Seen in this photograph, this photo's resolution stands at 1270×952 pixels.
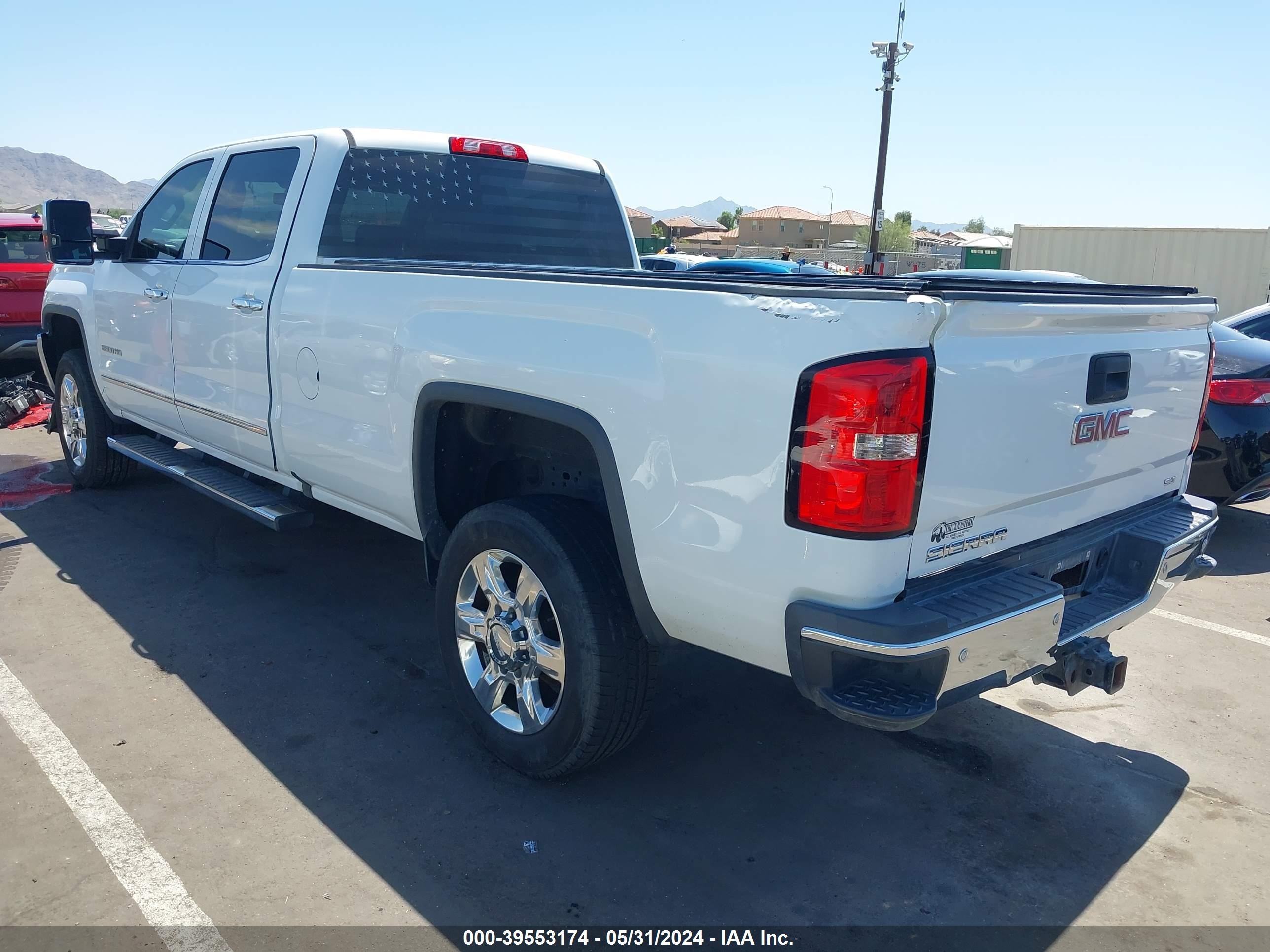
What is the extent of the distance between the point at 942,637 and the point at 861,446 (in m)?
0.50

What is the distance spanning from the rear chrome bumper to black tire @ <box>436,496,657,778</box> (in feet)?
2.22

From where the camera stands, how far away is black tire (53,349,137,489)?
21.1 feet

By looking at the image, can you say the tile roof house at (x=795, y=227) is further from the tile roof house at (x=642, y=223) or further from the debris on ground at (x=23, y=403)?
the debris on ground at (x=23, y=403)

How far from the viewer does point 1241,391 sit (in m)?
6.06

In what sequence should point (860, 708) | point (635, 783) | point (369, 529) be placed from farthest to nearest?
point (369, 529) < point (635, 783) < point (860, 708)

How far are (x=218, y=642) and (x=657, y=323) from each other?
112 inches

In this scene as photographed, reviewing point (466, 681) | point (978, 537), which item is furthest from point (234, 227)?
point (978, 537)

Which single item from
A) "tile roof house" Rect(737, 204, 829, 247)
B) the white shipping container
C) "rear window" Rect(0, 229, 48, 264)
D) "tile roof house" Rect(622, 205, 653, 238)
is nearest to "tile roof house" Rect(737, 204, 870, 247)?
"tile roof house" Rect(737, 204, 829, 247)

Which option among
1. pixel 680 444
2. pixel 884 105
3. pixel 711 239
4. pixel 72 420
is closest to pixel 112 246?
pixel 72 420

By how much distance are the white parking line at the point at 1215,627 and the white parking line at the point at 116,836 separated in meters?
4.24

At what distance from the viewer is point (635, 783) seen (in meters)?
3.38

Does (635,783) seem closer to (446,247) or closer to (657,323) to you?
(657,323)

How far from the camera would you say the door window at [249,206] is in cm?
452

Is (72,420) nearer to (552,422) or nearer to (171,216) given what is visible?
(171,216)
